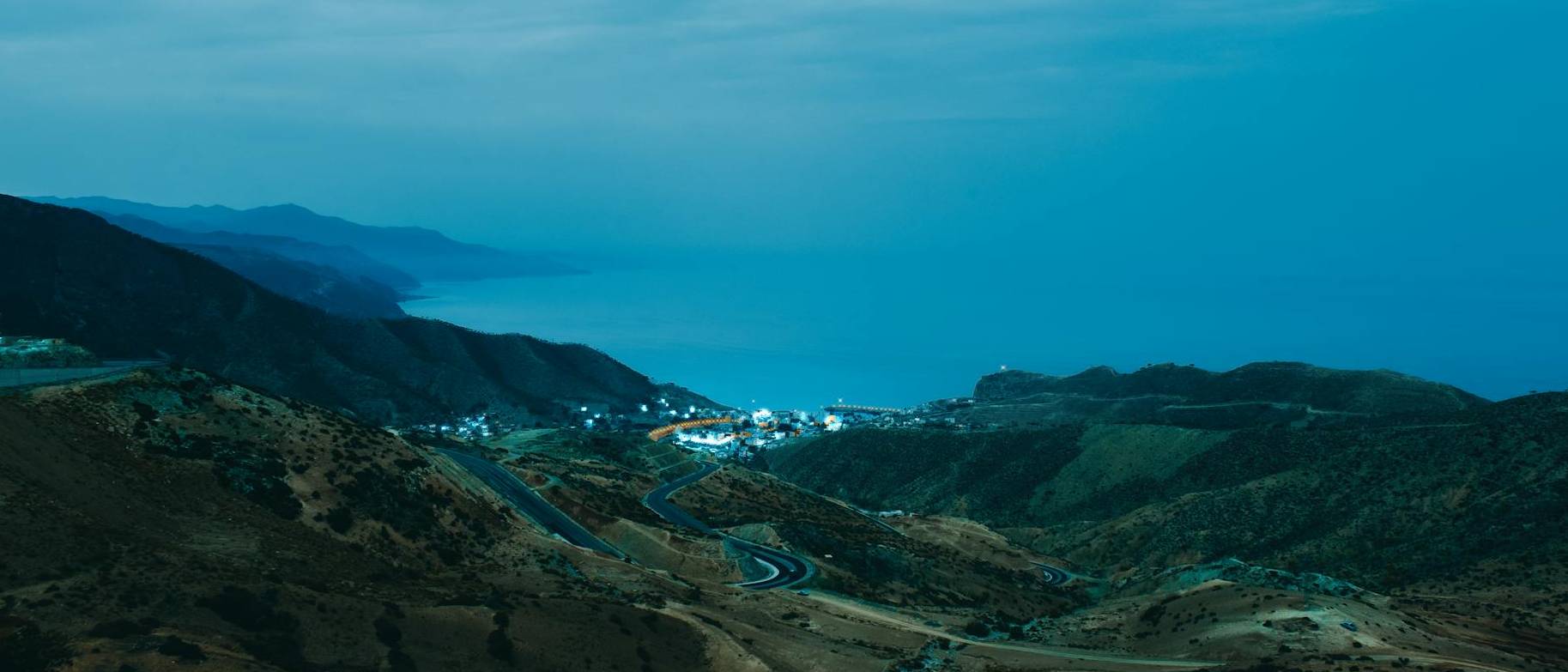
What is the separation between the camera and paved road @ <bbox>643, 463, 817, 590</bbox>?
170 feet

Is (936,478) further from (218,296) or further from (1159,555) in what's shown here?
(218,296)

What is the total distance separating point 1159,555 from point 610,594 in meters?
44.8

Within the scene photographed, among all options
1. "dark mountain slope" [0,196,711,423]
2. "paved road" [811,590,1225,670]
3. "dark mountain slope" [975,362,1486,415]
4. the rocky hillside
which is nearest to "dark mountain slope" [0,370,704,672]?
"paved road" [811,590,1225,670]

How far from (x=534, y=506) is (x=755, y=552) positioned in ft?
39.7

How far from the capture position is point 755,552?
5794 cm

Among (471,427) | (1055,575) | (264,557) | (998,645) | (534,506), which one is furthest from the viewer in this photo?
(471,427)

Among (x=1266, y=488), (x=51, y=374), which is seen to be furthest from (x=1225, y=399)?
(x=51, y=374)

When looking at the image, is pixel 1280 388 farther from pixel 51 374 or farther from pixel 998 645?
pixel 51 374

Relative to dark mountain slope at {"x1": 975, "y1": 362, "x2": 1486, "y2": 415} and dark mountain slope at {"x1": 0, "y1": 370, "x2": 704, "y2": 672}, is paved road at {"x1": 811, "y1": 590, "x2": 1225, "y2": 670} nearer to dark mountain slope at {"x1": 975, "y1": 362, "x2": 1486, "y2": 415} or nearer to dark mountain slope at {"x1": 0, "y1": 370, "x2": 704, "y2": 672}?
dark mountain slope at {"x1": 0, "y1": 370, "x2": 704, "y2": 672}

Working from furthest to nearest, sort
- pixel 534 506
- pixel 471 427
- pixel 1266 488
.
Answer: pixel 471 427 → pixel 1266 488 → pixel 534 506

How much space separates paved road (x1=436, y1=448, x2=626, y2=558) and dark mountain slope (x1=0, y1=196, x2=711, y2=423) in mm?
60697

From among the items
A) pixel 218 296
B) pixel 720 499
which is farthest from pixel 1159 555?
pixel 218 296

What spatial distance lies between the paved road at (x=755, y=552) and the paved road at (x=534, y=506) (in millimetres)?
7373

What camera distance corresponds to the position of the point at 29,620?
23.6m
